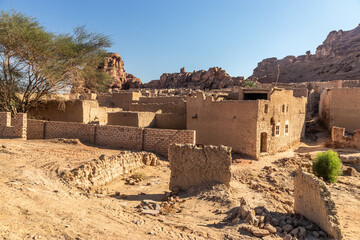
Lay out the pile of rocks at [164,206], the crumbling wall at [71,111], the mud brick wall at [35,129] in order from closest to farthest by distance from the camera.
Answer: the pile of rocks at [164,206]
the mud brick wall at [35,129]
the crumbling wall at [71,111]

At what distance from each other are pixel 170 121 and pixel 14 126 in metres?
7.87

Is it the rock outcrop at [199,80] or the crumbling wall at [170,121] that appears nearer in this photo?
the crumbling wall at [170,121]

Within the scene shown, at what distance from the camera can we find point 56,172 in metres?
7.00

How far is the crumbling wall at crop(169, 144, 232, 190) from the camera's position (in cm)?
696

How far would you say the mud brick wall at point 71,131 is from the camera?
11.6 m

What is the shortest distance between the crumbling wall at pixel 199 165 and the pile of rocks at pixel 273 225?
1.55 m

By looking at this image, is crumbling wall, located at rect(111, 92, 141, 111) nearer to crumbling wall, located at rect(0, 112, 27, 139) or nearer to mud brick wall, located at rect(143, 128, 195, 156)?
crumbling wall, located at rect(0, 112, 27, 139)

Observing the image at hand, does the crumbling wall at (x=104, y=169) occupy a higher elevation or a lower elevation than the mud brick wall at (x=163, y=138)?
lower

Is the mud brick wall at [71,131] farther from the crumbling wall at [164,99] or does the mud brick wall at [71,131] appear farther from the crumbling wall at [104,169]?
the crumbling wall at [164,99]

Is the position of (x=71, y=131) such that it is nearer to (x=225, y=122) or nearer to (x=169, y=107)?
(x=169, y=107)

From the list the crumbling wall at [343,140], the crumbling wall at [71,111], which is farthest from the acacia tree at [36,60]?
the crumbling wall at [343,140]

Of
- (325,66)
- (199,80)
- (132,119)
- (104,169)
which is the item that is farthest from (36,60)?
(325,66)

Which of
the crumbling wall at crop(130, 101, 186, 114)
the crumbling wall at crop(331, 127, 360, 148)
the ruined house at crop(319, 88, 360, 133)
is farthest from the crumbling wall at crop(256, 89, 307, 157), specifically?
the crumbling wall at crop(130, 101, 186, 114)

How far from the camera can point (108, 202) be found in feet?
18.0
